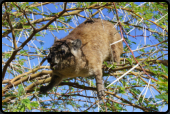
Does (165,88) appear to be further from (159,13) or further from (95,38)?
(159,13)

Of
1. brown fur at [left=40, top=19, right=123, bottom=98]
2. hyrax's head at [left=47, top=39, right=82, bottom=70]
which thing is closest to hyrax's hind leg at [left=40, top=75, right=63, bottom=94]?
brown fur at [left=40, top=19, right=123, bottom=98]

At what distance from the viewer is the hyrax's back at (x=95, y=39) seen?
13.6ft

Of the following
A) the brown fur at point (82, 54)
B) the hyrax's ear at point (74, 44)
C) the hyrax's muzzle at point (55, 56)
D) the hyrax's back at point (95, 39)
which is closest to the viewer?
the hyrax's muzzle at point (55, 56)

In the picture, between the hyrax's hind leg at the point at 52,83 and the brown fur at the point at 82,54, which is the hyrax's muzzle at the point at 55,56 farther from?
the hyrax's hind leg at the point at 52,83

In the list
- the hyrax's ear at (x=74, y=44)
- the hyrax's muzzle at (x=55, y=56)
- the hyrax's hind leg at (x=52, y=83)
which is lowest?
the hyrax's hind leg at (x=52, y=83)

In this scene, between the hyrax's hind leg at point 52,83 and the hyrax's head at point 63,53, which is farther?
the hyrax's hind leg at point 52,83

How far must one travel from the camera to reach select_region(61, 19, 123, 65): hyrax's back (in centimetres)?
416

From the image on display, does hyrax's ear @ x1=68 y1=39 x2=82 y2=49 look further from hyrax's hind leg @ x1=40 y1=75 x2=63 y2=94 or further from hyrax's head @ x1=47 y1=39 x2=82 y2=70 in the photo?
hyrax's hind leg @ x1=40 y1=75 x2=63 y2=94

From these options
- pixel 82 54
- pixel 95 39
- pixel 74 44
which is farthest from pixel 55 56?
pixel 95 39

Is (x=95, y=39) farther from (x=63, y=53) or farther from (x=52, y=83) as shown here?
(x=52, y=83)

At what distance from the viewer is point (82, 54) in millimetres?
4059

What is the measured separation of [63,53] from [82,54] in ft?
1.93


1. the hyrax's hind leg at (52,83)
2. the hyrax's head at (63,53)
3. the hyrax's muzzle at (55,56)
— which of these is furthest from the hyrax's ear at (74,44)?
the hyrax's hind leg at (52,83)

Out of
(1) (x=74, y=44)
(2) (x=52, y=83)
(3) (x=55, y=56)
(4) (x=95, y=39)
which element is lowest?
(2) (x=52, y=83)
